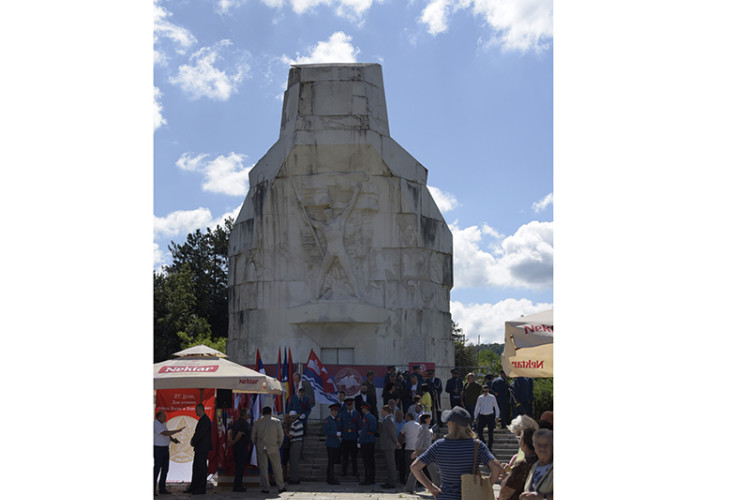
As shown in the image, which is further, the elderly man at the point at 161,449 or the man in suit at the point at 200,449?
the elderly man at the point at 161,449

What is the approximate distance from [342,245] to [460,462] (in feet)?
55.7

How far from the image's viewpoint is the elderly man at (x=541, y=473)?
5.76m

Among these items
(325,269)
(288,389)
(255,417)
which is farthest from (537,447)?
(325,269)

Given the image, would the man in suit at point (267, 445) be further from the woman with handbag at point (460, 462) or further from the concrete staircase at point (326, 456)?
the woman with handbag at point (460, 462)

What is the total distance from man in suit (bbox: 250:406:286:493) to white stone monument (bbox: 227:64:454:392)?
924 centimetres

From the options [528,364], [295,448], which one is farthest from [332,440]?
[528,364]

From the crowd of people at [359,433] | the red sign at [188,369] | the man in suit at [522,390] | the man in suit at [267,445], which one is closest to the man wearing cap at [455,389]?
the crowd of people at [359,433]

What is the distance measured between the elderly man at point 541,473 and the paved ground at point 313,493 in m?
7.02

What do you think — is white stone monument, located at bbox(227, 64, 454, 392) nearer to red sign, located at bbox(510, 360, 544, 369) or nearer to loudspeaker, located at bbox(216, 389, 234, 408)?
loudspeaker, located at bbox(216, 389, 234, 408)

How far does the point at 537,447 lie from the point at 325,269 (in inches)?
684

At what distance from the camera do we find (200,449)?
1273 cm

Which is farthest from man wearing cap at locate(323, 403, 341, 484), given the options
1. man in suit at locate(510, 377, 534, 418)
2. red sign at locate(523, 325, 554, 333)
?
red sign at locate(523, 325, 554, 333)

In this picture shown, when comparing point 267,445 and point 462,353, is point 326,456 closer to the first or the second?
point 267,445

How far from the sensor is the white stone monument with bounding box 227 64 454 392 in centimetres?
2291
